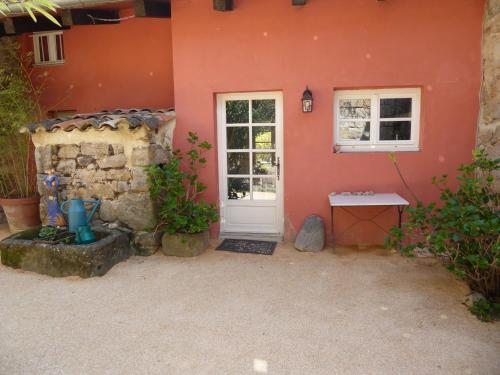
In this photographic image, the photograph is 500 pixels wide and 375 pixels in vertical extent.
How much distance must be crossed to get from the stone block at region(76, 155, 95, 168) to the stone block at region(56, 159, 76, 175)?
0.09 meters

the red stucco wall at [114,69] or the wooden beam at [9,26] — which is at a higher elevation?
the wooden beam at [9,26]

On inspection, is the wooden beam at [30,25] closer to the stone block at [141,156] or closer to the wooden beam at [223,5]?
the wooden beam at [223,5]

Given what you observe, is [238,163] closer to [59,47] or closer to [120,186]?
[120,186]

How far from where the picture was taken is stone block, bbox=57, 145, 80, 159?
188 inches

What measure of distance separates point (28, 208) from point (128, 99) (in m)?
2.27

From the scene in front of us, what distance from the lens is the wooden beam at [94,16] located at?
5530mm

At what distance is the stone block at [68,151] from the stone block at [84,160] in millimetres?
78

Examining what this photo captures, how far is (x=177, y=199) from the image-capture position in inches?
186

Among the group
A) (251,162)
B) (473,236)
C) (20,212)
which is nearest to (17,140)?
(20,212)

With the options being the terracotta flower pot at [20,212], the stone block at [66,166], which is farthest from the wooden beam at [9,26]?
the terracotta flower pot at [20,212]

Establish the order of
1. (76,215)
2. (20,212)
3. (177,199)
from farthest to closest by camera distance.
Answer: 1. (20,212)
2. (177,199)
3. (76,215)

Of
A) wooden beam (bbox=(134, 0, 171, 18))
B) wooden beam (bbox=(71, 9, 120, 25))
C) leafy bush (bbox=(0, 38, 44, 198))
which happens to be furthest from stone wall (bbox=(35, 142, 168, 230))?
wooden beam (bbox=(71, 9, 120, 25))

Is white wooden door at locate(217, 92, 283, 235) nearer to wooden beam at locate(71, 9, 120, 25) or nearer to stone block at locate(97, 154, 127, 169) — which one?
stone block at locate(97, 154, 127, 169)

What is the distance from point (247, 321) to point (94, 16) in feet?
17.1
